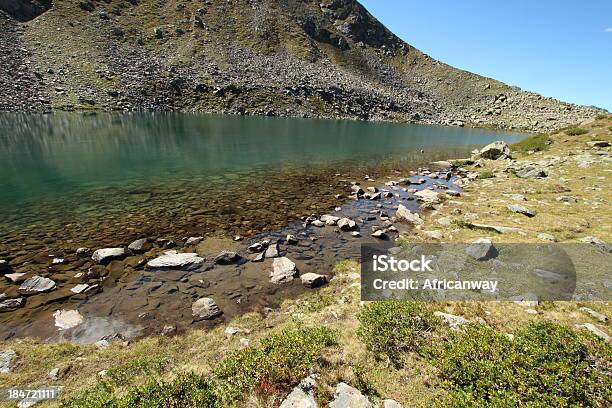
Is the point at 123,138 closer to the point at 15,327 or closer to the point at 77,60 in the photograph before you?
the point at 15,327

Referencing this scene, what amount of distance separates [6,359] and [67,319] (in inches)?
78.0

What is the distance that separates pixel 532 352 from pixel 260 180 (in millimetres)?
25332

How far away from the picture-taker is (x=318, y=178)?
103 feet

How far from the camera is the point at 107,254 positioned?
1429cm

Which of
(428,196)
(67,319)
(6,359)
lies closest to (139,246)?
(67,319)

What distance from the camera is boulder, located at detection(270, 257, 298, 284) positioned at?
1309cm

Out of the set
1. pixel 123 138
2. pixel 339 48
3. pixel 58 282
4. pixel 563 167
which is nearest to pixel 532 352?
pixel 58 282

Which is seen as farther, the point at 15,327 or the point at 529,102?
the point at 529,102

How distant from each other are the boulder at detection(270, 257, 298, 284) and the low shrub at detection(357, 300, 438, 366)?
4.37 m

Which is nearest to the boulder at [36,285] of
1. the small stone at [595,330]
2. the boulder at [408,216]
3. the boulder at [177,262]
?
the boulder at [177,262]

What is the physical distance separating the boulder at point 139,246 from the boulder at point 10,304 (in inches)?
183

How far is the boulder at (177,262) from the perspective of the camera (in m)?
13.8

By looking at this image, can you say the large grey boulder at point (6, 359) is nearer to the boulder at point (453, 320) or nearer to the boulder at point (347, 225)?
the boulder at point (453, 320)

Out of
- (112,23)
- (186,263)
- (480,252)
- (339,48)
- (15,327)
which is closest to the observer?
(15,327)
